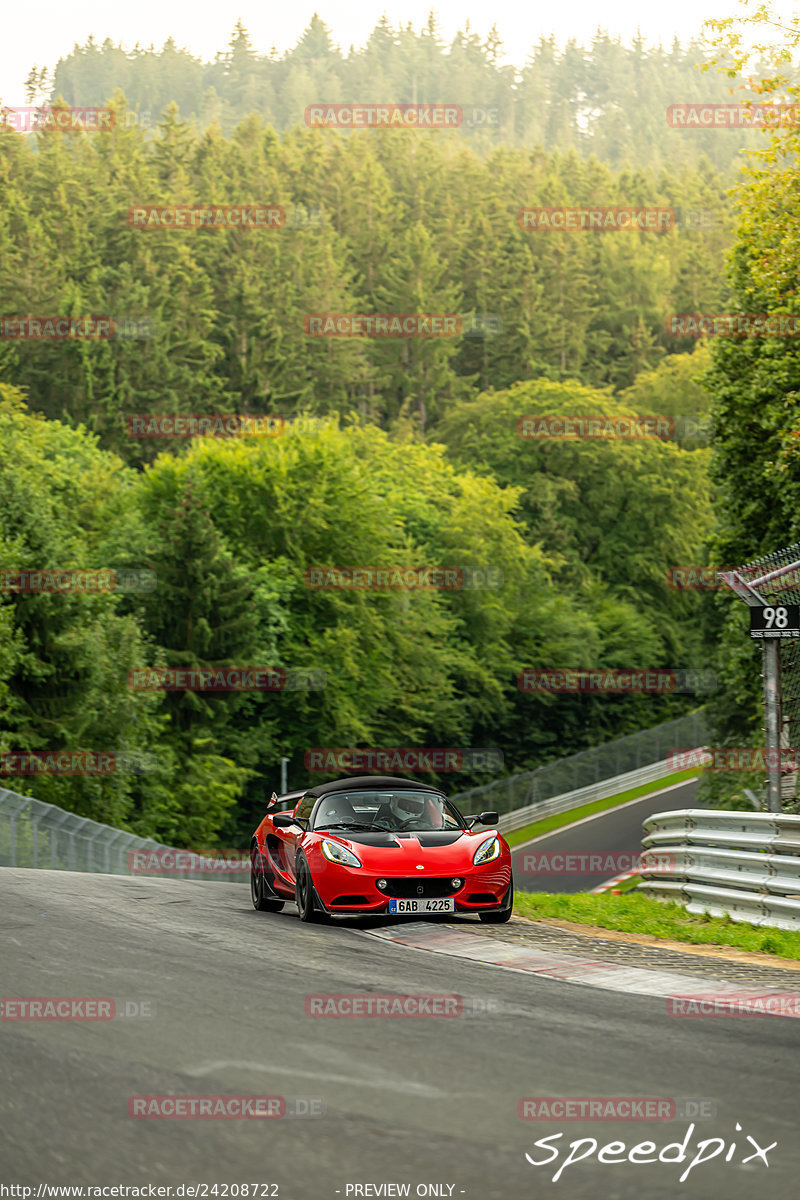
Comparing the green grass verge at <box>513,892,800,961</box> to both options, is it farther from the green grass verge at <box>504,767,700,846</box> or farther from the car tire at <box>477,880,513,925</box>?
the green grass verge at <box>504,767,700,846</box>

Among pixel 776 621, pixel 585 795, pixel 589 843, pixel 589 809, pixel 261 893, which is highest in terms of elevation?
pixel 776 621

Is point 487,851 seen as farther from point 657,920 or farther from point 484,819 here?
point 657,920

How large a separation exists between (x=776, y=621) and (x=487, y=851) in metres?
3.85

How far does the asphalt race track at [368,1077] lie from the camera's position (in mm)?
5121

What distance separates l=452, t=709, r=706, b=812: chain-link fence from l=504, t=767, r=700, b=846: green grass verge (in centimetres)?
117

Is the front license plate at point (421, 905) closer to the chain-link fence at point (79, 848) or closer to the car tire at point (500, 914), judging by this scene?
the car tire at point (500, 914)

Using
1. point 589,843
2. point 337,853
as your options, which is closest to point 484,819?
point 337,853

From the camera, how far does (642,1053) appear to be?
696 centimetres

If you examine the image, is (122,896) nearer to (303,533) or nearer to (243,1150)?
(243,1150)

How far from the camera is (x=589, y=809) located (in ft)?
201

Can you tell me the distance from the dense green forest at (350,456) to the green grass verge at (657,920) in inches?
459

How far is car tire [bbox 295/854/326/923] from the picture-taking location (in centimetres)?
1310

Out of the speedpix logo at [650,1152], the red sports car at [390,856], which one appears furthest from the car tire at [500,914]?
the speedpix logo at [650,1152]

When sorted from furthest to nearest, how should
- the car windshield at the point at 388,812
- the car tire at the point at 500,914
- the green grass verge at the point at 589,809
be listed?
the green grass verge at the point at 589,809, the car windshield at the point at 388,812, the car tire at the point at 500,914
